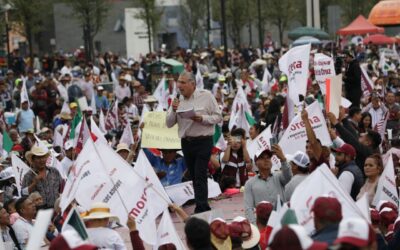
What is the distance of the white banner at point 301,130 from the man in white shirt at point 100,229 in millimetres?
4758

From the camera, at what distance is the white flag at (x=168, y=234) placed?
10.9 metres

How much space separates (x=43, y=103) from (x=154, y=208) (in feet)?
68.2

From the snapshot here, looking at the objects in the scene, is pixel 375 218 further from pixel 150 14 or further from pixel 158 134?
pixel 150 14

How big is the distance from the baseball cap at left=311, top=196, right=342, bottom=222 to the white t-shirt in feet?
8.36

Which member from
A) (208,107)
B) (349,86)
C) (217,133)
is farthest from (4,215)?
(349,86)

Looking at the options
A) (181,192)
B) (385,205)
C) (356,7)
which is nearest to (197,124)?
(181,192)

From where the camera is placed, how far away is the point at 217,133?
62.5ft

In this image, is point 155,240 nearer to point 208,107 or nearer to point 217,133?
point 208,107

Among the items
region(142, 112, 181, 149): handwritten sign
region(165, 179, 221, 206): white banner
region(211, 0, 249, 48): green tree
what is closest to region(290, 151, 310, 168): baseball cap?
region(165, 179, 221, 206): white banner

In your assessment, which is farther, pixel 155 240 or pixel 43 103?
pixel 43 103

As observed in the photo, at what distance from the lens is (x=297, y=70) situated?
18.0 m

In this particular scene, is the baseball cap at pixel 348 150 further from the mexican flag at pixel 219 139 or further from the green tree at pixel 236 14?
the green tree at pixel 236 14

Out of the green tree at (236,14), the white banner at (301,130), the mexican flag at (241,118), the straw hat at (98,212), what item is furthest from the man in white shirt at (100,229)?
the green tree at (236,14)

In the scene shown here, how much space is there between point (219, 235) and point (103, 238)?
3.03ft
